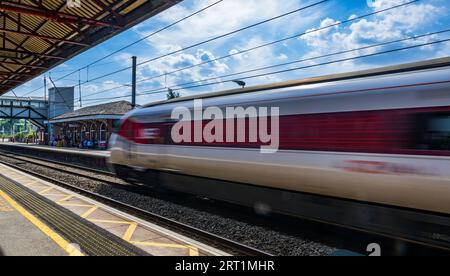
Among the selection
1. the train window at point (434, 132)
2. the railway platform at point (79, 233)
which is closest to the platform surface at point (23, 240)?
the railway platform at point (79, 233)

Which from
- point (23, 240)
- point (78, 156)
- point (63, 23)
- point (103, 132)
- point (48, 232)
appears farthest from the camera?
point (103, 132)

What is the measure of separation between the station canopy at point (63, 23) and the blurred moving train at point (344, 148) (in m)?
5.01

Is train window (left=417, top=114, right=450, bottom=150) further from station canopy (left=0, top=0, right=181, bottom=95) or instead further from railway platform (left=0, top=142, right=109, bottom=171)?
railway platform (left=0, top=142, right=109, bottom=171)

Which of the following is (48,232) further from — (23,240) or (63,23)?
(63,23)

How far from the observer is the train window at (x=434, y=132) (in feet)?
17.0

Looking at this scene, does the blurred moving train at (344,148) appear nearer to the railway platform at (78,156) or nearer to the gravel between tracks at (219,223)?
the gravel between tracks at (219,223)

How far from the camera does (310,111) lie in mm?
6938

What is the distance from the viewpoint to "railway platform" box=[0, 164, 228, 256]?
545 cm

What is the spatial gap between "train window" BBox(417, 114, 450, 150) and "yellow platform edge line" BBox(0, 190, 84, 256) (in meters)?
5.51

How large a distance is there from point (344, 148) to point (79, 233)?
16.5 feet

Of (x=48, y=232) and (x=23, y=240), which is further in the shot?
(x=48, y=232)

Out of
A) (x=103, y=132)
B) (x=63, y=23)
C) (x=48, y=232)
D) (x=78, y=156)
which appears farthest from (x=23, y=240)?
(x=103, y=132)

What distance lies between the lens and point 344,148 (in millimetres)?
6266
